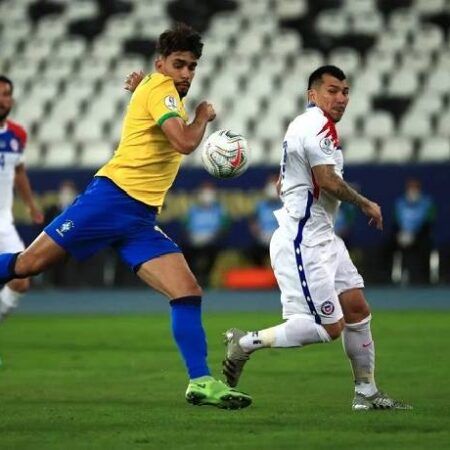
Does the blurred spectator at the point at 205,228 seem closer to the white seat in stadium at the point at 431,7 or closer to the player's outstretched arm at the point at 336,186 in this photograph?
the white seat in stadium at the point at 431,7

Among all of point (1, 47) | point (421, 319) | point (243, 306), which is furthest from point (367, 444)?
point (1, 47)

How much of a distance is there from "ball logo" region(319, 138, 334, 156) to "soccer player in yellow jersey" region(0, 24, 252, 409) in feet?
2.26

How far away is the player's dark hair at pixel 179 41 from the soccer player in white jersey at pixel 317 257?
0.80m

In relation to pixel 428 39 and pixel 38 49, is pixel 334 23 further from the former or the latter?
pixel 38 49

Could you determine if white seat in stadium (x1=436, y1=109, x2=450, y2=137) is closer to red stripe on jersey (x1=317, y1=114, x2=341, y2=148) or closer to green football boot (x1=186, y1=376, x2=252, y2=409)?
red stripe on jersey (x1=317, y1=114, x2=341, y2=148)

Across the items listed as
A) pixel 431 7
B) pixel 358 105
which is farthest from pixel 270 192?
pixel 431 7

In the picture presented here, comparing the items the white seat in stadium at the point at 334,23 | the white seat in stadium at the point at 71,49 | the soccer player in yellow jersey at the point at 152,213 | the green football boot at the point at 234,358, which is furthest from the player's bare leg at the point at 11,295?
the white seat in stadium at the point at 71,49

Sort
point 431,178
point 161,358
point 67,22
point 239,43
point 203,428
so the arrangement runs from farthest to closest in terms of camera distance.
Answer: point 67,22 < point 239,43 < point 431,178 < point 161,358 < point 203,428

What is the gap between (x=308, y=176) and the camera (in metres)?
8.34

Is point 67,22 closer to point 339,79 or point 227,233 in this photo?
point 227,233

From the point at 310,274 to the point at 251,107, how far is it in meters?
16.7

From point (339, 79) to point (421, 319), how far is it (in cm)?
851

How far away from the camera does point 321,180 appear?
320 inches

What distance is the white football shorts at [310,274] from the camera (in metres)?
8.16
